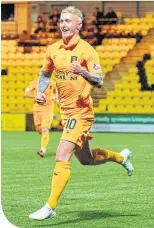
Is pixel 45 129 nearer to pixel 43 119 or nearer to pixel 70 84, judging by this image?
pixel 43 119

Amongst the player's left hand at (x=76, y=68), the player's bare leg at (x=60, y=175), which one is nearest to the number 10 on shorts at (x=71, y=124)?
the player's bare leg at (x=60, y=175)

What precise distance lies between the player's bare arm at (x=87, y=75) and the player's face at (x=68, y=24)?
14.6 inches

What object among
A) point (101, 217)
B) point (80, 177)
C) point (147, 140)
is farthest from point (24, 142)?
point (101, 217)

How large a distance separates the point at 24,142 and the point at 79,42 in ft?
42.7

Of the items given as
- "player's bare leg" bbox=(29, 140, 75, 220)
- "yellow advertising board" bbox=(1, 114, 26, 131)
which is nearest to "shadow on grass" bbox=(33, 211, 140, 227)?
"player's bare leg" bbox=(29, 140, 75, 220)

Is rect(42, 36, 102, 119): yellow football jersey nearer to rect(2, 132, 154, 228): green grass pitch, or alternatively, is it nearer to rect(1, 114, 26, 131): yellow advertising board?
rect(2, 132, 154, 228): green grass pitch

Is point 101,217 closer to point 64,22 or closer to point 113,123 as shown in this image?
point 64,22

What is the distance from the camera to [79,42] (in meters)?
8.07

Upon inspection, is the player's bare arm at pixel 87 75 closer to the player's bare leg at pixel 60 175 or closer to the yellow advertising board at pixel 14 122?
the player's bare leg at pixel 60 175

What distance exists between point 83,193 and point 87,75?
2950 millimetres

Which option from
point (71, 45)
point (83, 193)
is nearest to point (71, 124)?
point (71, 45)

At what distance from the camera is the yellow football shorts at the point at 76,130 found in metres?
8.00

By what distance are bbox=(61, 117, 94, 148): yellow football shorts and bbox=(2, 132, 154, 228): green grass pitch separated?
0.77m

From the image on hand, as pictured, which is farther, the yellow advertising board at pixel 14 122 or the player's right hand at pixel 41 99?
the yellow advertising board at pixel 14 122
